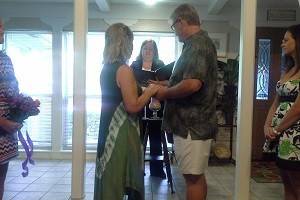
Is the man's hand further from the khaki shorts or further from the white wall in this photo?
the white wall

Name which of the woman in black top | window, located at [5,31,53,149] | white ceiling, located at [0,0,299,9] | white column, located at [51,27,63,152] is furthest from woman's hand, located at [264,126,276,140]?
window, located at [5,31,53,149]

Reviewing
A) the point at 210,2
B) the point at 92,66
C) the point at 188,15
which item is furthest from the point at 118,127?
the point at 92,66

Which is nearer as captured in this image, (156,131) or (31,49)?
(156,131)

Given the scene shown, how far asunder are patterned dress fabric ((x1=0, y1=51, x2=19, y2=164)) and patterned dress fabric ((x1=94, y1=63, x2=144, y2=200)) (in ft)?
1.82

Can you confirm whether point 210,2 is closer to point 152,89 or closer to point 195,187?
point 152,89

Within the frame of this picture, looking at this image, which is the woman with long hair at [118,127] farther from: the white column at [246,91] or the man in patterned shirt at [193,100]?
the white column at [246,91]

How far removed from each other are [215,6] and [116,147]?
3434 millimetres

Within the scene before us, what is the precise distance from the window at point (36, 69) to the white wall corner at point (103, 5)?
0.92 metres

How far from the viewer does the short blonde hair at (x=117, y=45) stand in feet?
6.05

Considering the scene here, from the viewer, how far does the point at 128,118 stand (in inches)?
73.4

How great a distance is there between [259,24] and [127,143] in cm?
391

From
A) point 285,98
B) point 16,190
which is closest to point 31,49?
point 16,190

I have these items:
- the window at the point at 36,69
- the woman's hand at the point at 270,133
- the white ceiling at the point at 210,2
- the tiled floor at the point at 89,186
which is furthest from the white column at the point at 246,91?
the window at the point at 36,69

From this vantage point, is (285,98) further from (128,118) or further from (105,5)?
(105,5)
